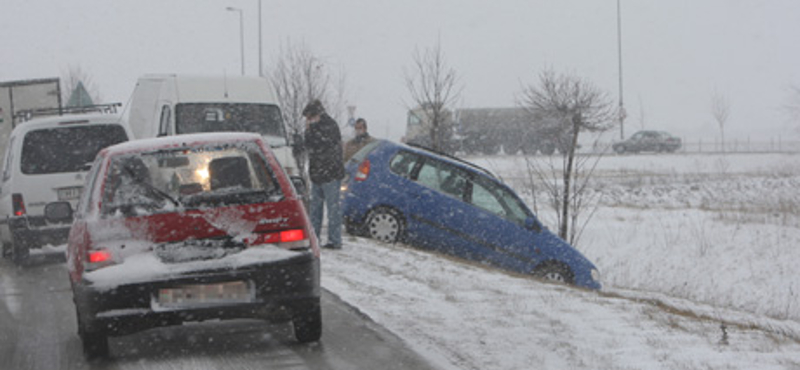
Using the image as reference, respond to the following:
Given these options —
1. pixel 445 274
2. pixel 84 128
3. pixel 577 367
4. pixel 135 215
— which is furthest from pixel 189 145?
pixel 84 128

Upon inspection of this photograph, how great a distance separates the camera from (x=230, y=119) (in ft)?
58.3

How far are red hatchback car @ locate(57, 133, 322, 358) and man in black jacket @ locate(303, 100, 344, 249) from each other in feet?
18.3

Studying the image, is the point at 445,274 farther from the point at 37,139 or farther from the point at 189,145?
the point at 37,139

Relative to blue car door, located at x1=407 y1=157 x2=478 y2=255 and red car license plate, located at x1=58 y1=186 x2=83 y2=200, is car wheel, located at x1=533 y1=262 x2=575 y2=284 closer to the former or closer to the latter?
blue car door, located at x1=407 y1=157 x2=478 y2=255

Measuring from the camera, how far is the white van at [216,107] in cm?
1766

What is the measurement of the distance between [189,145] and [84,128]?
672cm

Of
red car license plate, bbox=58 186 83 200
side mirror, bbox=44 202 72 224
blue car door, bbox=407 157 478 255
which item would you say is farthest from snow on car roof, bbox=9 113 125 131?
side mirror, bbox=44 202 72 224

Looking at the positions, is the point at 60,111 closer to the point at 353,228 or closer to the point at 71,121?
the point at 71,121

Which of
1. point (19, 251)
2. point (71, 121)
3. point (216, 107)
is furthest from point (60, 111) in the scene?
point (19, 251)

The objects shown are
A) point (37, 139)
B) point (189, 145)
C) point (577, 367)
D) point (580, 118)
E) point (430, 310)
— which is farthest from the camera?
point (580, 118)

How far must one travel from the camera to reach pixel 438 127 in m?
22.4

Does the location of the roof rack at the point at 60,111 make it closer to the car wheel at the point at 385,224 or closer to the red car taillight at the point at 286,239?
the car wheel at the point at 385,224

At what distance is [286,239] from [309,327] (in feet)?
2.45

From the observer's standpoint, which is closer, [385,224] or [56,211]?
[56,211]
